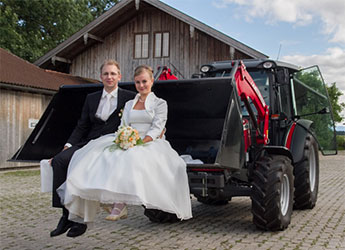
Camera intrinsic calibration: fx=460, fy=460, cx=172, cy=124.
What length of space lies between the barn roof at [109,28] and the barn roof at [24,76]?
1.93 metres

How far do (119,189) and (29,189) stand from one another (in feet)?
26.5

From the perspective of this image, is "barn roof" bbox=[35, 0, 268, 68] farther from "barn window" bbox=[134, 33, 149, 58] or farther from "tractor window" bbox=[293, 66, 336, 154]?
"tractor window" bbox=[293, 66, 336, 154]

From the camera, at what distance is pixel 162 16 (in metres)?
21.1

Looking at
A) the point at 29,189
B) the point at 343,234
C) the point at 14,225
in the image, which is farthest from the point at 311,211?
the point at 29,189

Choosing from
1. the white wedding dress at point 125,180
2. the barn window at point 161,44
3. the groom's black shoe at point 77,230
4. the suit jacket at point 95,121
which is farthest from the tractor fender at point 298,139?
the barn window at point 161,44

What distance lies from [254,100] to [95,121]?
2.62 metres

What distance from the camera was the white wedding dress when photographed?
13.4 feet

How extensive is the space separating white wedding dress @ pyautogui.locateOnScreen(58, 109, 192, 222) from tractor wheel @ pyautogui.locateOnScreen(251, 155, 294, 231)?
1.87m

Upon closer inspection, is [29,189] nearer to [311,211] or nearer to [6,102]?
[6,102]

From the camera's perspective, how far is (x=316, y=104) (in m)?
8.16

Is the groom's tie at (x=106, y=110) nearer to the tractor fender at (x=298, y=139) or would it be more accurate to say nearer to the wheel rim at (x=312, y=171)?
the tractor fender at (x=298, y=139)

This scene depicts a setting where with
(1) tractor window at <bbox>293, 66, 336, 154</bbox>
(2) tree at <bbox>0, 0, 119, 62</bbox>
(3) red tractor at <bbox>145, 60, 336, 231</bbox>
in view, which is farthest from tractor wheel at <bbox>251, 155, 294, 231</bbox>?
(2) tree at <bbox>0, 0, 119, 62</bbox>

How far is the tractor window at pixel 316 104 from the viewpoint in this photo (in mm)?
8078

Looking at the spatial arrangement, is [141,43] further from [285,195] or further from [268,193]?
[268,193]
